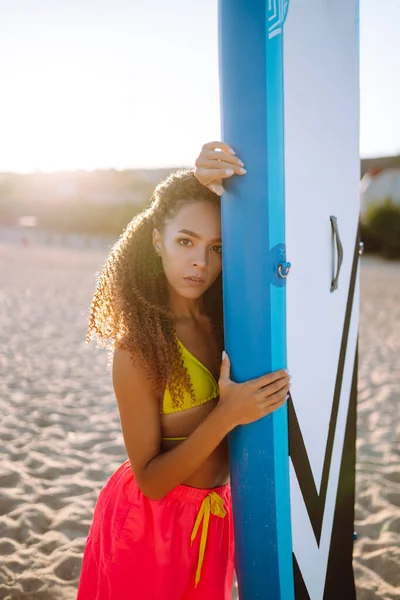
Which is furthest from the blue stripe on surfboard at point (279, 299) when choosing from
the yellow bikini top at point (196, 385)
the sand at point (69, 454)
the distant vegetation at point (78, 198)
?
the distant vegetation at point (78, 198)

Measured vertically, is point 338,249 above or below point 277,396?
above

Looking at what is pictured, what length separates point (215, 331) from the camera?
1739 millimetres

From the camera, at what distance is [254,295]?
136 cm

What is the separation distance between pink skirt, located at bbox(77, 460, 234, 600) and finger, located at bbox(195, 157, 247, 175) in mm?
900

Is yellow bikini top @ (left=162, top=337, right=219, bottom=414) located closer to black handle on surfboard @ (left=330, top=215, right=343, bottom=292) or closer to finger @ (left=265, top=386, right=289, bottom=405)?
finger @ (left=265, top=386, right=289, bottom=405)

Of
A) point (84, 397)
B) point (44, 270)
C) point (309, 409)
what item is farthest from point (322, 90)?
point (44, 270)

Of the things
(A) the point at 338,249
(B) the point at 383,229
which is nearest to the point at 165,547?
(A) the point at 338,249

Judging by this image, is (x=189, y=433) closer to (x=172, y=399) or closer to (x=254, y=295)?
(x=172, y=399)

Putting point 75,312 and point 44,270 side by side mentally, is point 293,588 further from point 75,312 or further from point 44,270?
point 44,270

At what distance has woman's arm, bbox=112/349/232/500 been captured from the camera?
1.38m

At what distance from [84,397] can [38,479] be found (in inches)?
67.7

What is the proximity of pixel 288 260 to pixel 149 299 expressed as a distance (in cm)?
44

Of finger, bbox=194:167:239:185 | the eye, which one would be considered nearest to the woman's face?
the eye

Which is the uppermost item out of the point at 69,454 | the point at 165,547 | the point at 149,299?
the point at 149,299
